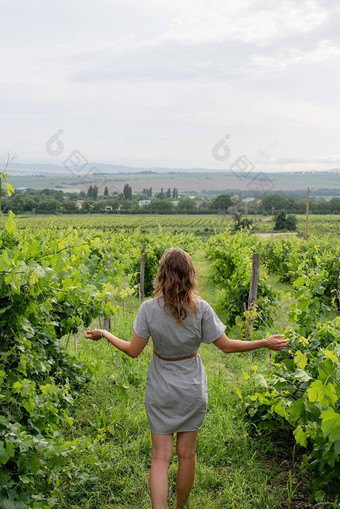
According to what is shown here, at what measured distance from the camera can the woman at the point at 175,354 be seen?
109 inches

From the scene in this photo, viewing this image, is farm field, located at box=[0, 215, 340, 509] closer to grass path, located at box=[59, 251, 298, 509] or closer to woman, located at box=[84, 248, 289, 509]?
grass path, located at box=[59, 251, 298, 509]

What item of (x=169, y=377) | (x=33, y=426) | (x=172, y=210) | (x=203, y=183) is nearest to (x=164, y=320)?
(x=169, y=377)

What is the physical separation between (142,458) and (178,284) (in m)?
1.83

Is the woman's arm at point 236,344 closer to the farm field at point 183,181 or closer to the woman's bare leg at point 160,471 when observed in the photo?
the woman's bare leg at point 160,471

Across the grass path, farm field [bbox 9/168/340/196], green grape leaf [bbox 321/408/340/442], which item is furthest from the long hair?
farm field [bbox 9/168/340/196]

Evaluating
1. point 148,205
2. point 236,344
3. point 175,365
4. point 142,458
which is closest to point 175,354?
point 175,365

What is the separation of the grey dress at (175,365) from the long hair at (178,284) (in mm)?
50

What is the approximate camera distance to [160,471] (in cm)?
277

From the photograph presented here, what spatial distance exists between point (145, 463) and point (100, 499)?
0.56 metres

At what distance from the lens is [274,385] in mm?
3627

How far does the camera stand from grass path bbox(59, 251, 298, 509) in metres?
3.30

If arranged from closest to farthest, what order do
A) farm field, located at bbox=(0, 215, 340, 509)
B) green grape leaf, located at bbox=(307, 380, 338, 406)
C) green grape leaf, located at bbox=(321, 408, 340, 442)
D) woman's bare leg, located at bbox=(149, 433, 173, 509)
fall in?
green grape leaf, located at bbox=(321, 408, 340, 442) → green grape leaf, located at bbox=(307, 380, 338, 406) → farm field, located at bbox=(0, 215, 340, 509) → woman's bare leg, located at bbox=(149, 433, 173, 509)

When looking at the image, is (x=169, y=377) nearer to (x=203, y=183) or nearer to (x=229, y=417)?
(x=229, y=417)

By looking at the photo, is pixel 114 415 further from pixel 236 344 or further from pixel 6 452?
pixel 6 452
